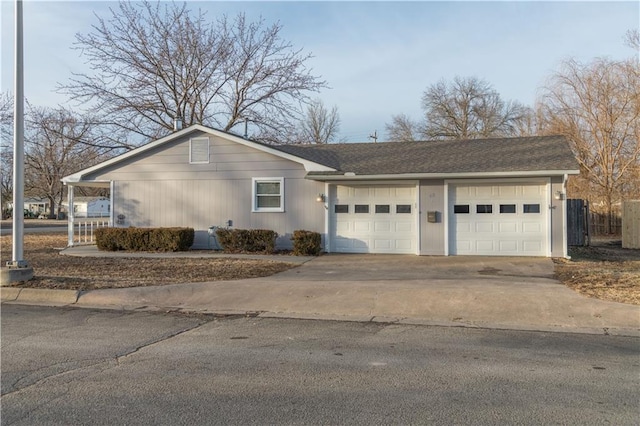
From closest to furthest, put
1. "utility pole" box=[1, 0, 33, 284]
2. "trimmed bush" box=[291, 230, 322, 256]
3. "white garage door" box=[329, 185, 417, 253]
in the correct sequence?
"utility pole" box=[1, 0, 33, 284]
"trimmed bush" box=[291, 230, 322, 256]
"white garage door" box=[329, 185, 417, 253]

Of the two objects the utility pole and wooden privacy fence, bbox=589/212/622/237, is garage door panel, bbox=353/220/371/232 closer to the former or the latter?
the utility pole

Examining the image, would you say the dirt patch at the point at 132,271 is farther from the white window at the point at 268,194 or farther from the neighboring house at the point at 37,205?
the neighboring house at the point at 37,205

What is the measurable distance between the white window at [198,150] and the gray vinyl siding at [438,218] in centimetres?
749

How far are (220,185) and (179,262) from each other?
4221 mm

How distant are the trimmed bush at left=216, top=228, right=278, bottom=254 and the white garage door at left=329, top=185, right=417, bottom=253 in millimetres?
2090

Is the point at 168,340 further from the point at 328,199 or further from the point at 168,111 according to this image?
the point at 168,111

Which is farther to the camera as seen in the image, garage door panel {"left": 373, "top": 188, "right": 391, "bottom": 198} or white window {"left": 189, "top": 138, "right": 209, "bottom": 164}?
white window {"left": 189, "top": 138, "right": 209, "bottom": 164}

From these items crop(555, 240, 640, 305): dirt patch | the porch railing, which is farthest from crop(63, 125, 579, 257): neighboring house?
the porch railing

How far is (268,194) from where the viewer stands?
16.8 m

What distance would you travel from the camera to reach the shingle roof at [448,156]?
14.9 metres

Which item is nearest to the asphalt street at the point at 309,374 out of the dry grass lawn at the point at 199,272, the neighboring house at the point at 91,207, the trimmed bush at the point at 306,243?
the dry grass lawn at the point at 199,272

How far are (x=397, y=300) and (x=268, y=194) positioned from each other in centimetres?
904

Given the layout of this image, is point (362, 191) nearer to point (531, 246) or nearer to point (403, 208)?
point (403, 208)

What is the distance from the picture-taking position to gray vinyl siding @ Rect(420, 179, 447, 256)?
15.4 meters
